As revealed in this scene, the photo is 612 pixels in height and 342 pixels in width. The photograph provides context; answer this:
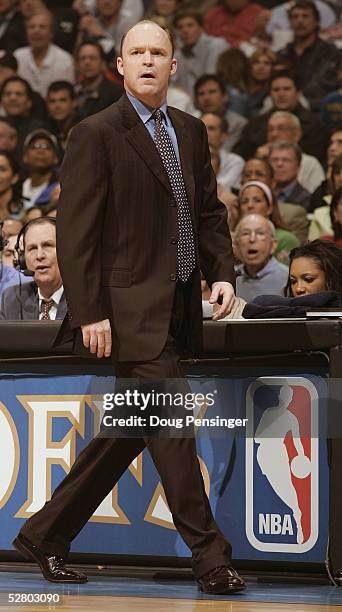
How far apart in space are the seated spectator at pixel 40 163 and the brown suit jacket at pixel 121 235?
182 inches

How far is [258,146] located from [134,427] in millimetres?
4676

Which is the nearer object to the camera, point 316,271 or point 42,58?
point 316,271

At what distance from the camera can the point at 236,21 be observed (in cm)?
815

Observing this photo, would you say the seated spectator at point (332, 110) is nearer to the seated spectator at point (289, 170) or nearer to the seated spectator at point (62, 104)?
the seated spectator at point (289, 170)

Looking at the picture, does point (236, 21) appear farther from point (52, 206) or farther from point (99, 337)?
point (99, 337)

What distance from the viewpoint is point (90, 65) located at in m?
8.41

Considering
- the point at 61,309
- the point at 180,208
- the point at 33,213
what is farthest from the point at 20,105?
the point at 180,208

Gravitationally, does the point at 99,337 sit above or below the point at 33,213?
below

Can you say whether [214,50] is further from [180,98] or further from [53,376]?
[53,376]

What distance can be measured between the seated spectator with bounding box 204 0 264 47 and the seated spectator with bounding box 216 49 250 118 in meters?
0.17

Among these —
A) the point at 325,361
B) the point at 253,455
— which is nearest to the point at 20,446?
the point at 253,455

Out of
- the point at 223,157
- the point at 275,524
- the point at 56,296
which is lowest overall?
the point at 275,524

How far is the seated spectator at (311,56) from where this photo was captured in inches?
303

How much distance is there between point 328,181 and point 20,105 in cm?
271
